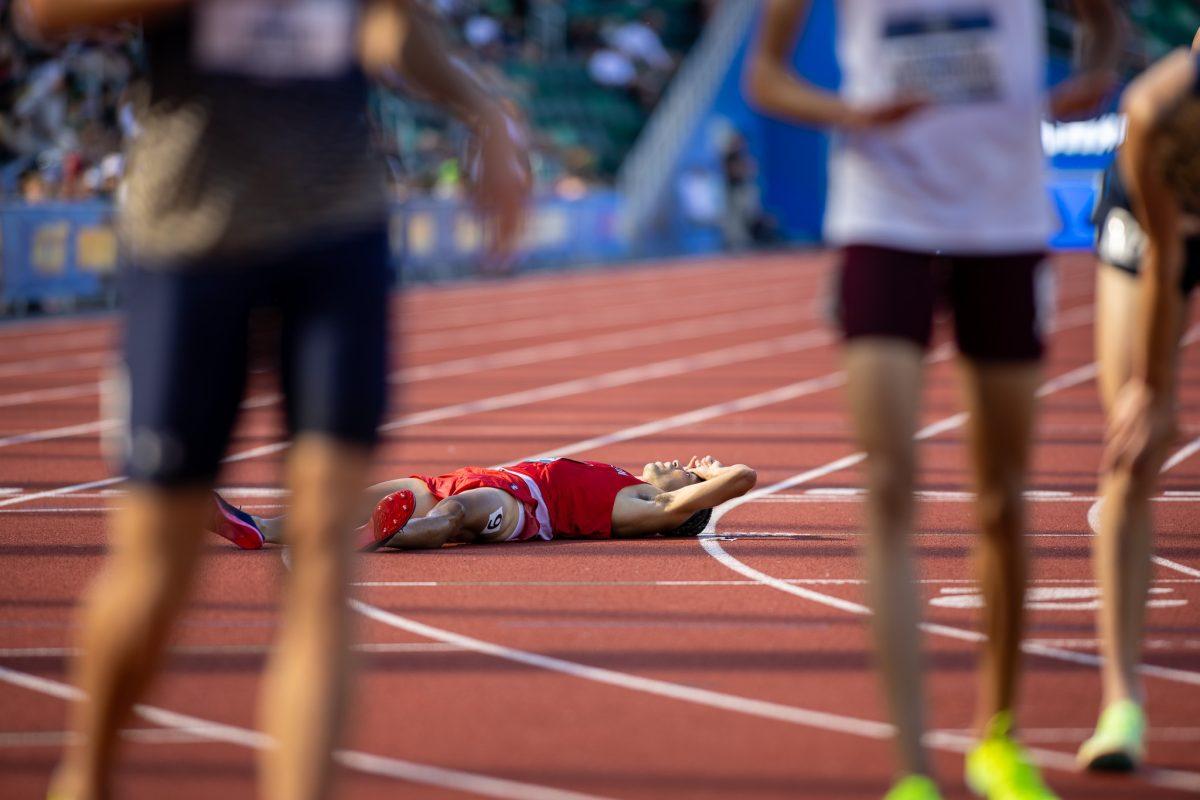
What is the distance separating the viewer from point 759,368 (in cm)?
1423

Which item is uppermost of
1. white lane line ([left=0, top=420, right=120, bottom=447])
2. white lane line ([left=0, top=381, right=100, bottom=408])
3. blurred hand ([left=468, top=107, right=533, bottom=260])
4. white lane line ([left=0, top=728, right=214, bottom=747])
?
blurred hand ([left=468, top=107, right=533, bottom=260])

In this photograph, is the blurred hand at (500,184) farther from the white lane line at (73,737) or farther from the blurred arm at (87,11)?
the white lane line at (73,737)

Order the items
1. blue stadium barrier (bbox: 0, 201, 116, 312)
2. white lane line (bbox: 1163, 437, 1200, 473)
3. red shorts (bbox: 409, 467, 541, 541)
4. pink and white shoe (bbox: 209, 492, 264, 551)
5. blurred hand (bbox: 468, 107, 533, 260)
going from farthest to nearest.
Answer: blue stadium barrier (bbox: 0, 201, 116, 312), white lane line (bbox: 1163, 437, 1200, 473), red shorts (bbox: 409, 467, 541, 541), pink and white shoe (bbox: 209, 492, 264, 551), blurred hand (bbox: 468, 107, 533, 260)

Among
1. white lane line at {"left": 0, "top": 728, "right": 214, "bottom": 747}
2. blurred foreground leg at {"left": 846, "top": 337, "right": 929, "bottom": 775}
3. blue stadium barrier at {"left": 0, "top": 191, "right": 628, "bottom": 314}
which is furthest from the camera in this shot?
blue stadium barrier at {"left": 0, "top": 191, "right": 628, "bottom": 314}

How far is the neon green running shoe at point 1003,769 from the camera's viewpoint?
3.43m

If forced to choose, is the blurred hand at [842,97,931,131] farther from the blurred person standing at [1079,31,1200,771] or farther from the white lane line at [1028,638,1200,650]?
the white lane line at [1028,638,1200,650]

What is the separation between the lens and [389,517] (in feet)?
20.8

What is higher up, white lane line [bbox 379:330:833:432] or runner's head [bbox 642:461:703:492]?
runner's head [bbox 642:461:703:492]

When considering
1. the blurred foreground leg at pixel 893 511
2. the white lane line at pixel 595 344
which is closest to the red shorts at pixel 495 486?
the blurred foreground leg at pixel 893 511

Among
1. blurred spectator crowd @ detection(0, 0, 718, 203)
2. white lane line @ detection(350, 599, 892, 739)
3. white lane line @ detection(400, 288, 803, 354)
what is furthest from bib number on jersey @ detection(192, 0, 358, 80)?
blurred spectator crowd @ detection(0, 0, 718, 203)

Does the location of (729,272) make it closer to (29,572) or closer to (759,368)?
(759,368)

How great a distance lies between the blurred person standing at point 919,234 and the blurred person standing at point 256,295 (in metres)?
0.84

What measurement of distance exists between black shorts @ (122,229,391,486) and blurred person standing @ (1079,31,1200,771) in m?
1.58

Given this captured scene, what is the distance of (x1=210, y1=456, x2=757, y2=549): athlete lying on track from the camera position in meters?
6.38
